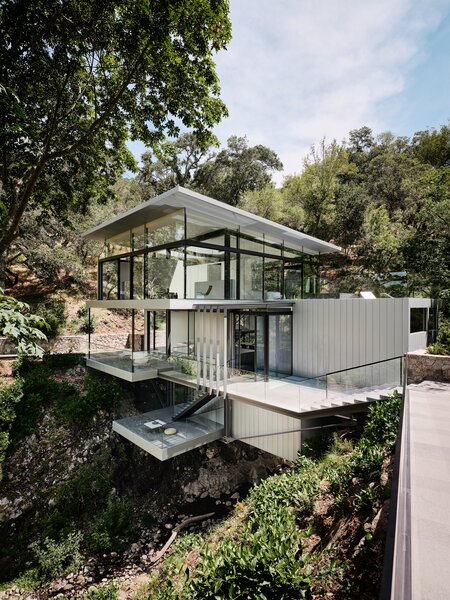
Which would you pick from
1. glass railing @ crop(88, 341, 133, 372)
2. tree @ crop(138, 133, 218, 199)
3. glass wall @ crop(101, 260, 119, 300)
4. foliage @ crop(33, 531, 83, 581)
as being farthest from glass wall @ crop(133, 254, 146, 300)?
tree @ crop(138, 133, 218, 199)

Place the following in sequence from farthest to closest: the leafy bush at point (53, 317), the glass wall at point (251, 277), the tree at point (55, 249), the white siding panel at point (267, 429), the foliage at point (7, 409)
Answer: the tree at point (55, 249)
the leafy bush at point (53, 317)
the glass wall at point (251, 277)
the foliage at point (7, 409)
the white siding panel at point (267, 429)

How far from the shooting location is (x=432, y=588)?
1.97 metres

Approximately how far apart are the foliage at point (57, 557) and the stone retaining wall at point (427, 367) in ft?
34.3

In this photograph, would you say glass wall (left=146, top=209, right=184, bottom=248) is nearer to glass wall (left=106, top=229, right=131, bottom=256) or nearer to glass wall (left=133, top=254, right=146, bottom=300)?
glass wall (left=133, top=254, right=146, bottom=300)

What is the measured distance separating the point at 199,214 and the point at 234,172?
20893mm

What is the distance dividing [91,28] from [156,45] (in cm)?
184

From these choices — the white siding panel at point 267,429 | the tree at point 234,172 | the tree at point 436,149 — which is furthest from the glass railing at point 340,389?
the tree at point 436,149

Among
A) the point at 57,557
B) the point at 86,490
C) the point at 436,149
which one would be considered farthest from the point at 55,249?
the point at 436,149

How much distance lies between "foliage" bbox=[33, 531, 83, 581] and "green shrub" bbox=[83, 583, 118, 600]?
1581 mm

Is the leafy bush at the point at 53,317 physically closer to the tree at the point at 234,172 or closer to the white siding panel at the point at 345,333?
the white siding panel at the point at 345,333

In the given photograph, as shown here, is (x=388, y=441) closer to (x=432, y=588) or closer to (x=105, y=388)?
(x=432, y=588)

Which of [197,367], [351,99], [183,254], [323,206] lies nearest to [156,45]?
[183,254]

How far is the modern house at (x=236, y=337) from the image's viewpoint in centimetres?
889

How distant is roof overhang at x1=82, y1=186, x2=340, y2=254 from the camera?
30.3ft
